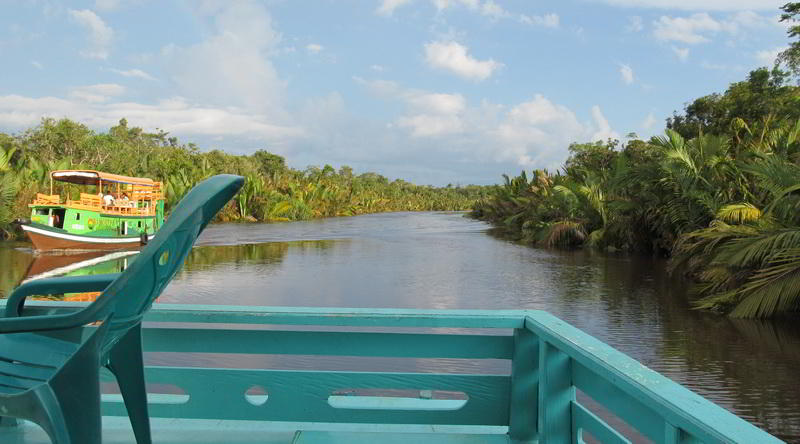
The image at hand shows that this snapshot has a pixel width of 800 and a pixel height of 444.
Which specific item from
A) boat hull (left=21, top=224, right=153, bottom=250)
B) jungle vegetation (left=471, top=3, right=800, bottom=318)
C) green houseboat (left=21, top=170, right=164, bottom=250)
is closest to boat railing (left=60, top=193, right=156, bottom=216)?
green houseboat (left=21, top=170, right=164, bottom=250)

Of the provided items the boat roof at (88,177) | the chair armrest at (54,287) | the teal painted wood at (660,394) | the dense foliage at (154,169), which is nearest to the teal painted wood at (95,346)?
the chair armrest at (54,287)

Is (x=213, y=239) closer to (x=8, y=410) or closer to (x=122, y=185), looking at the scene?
(x=122, y=185)

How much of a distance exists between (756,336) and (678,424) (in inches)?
321

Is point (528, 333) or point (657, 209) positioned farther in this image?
point (657, 209)

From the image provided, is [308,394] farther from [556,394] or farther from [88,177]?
[88,177]

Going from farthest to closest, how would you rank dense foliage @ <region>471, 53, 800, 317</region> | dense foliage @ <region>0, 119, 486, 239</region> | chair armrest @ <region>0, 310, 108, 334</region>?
dense foliage @ <region>0, 119, 486, 239</region>, dense foliage @ <region>471, 53, 800, 317</region>, chair armrest @ <region>0, 310, 108, 334</region>

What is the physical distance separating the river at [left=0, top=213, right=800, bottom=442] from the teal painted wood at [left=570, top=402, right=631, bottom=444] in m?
3.91

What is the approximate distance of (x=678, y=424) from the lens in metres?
1.09

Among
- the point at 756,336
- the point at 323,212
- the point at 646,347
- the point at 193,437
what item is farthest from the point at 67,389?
the point at 323,212

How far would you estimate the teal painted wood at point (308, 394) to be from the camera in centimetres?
205

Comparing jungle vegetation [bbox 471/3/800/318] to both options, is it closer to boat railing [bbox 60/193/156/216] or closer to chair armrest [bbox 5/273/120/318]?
chair armrest [bbox 5/273/120/318]

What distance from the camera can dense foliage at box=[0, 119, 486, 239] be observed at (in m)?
24.9

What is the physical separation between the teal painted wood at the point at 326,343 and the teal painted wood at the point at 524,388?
5 cm

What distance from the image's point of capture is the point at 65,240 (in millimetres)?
19156
